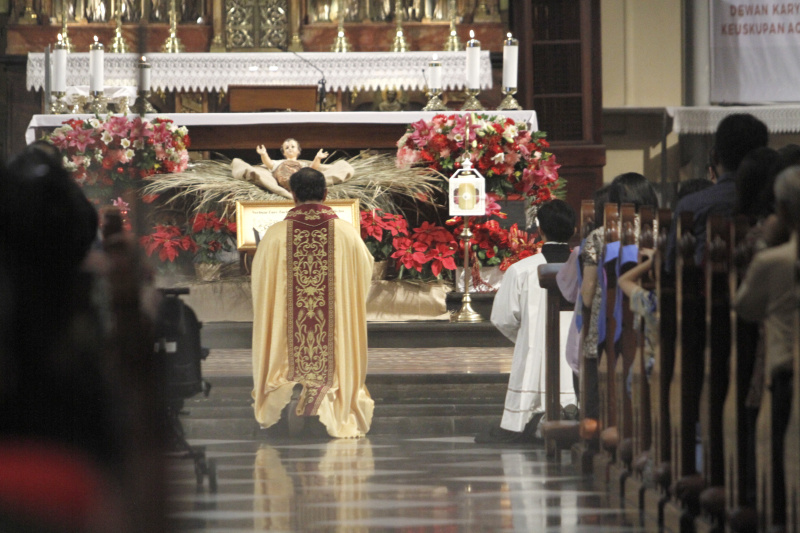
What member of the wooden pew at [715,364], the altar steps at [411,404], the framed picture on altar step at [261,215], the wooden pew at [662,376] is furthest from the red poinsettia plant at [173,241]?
the wooden pew at [715,364]

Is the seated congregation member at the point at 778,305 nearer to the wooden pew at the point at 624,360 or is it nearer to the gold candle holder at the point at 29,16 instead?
the wooden pew at the point at 624,360

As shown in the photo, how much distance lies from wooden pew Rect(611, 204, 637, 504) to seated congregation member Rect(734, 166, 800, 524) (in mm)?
1545

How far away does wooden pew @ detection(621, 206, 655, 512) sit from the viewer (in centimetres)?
399

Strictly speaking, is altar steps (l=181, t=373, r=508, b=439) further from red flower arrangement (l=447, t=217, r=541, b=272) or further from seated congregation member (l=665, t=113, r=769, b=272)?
seated congregation member (l=665, t=113, r=769, b=272)

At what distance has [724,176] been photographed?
3.68 m

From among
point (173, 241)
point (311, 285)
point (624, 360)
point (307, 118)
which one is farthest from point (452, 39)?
point (624, 360)

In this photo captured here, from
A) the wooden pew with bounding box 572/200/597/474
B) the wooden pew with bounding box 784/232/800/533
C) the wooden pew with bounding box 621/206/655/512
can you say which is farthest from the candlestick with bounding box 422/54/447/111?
the wooden pew with bounding box 784/232/800/533

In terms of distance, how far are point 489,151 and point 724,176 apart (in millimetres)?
4568

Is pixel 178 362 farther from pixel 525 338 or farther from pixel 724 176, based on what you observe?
pixel 525 338

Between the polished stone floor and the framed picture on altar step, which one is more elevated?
the framed picture on altar step

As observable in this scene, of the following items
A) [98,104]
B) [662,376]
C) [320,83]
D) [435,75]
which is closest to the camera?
[662,376]

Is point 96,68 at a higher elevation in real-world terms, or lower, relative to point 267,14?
lower

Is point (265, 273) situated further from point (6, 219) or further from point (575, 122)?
point (575, 122)

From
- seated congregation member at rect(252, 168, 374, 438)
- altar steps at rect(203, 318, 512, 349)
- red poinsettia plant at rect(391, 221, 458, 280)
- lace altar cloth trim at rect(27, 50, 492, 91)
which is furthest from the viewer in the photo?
lace altar cloth trim at rect(27, 50, 492, 91)
